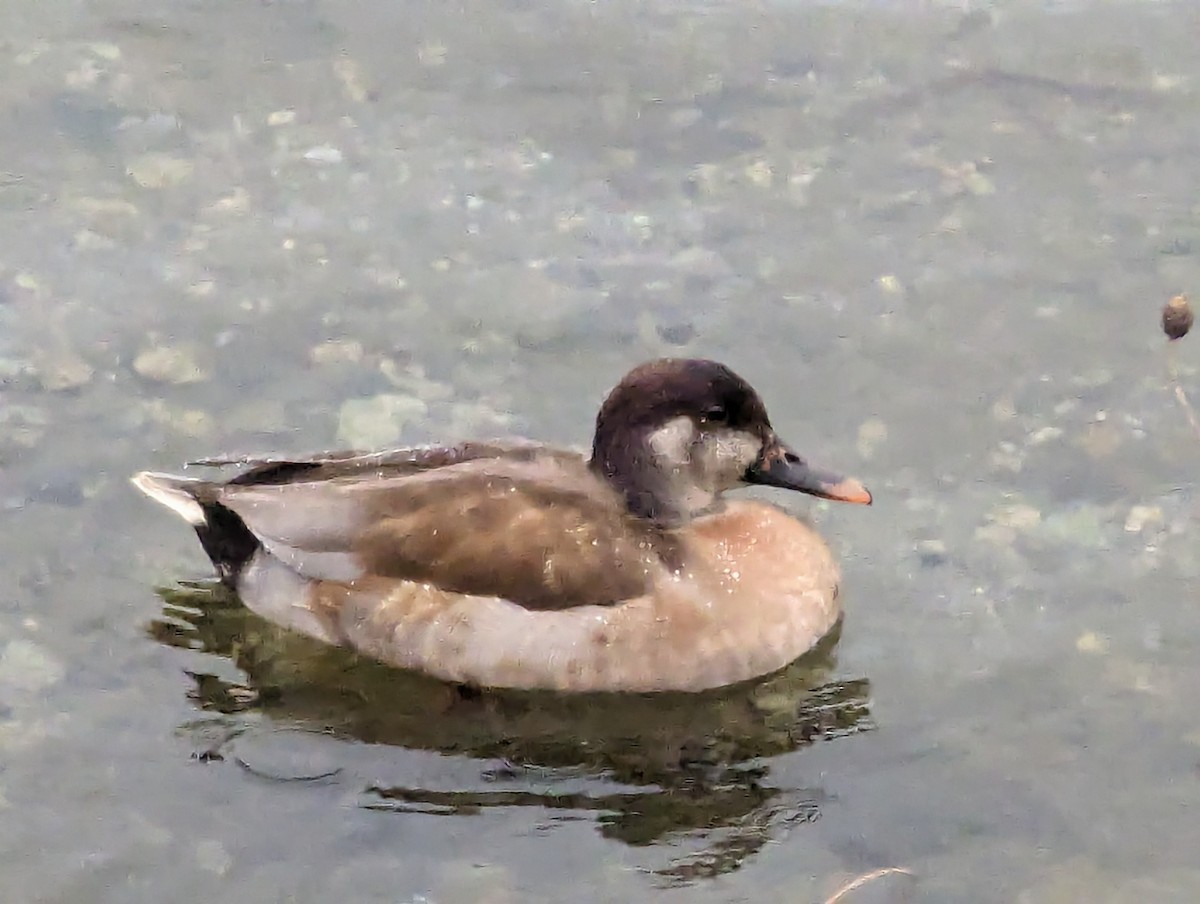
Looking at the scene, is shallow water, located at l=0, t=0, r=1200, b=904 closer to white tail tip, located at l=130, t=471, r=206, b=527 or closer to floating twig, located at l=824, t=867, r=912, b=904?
floating twig, located at l=824, t=867, r=912, b=904

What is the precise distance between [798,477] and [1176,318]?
1.57 metres

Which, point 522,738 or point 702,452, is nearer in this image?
point 522,738

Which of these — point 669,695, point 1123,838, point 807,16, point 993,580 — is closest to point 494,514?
point 669,695

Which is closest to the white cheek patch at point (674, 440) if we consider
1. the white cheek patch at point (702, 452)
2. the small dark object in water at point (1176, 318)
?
the white cheek patch at point (702, 452)

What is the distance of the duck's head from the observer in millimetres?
5906

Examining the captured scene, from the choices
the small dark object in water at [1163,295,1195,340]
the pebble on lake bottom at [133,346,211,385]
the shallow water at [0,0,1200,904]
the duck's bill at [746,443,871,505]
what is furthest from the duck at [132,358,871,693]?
the small dark object in water at [1163,295,1195,340]

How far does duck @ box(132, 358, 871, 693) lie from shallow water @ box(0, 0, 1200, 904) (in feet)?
0.48

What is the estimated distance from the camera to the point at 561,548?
18.9 ft

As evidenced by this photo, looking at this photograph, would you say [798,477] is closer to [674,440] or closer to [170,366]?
[674,440]

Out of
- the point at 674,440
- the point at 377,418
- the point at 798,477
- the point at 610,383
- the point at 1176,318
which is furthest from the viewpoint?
the point at 610,383

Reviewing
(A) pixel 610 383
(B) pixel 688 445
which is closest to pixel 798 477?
(B) pixel 688 445

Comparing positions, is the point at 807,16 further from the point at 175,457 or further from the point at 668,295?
the point at 175,457

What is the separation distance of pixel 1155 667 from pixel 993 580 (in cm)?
60

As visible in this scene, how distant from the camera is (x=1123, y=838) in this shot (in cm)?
521
